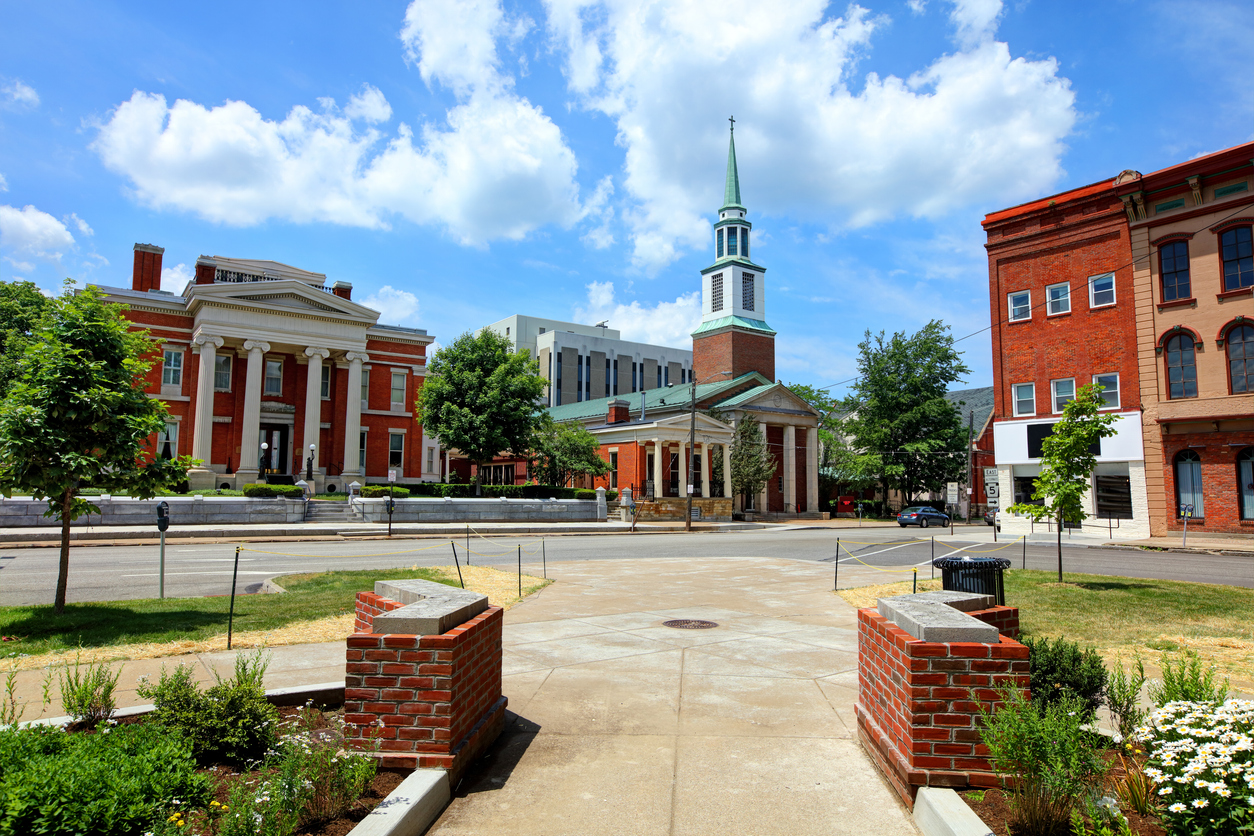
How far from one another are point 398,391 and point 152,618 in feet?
139

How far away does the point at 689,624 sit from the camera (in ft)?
33.4

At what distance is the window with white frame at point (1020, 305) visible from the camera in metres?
35.2

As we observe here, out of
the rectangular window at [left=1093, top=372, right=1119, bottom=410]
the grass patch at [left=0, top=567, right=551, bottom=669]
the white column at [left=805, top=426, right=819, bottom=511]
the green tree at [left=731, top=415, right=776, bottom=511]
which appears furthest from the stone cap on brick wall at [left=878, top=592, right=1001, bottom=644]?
the white column at [left=805, top=426, right=819, bottom=511]

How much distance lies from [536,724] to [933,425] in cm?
5869

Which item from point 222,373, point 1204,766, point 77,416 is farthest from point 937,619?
point 222,373

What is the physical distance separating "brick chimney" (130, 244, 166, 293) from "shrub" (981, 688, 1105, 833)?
2152 inches

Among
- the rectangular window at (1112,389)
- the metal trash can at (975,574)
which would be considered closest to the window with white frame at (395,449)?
the rectangular window at (1112,389)

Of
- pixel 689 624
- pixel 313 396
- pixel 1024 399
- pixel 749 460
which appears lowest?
pixel 689 624

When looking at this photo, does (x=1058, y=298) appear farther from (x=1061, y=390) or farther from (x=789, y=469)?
(x=789, y=469)

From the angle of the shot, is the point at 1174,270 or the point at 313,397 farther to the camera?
the point at 313,397

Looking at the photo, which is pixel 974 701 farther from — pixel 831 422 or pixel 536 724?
pixel 831 422

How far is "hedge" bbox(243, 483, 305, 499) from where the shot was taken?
1350 inches

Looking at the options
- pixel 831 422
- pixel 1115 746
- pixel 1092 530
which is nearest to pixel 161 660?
pixel 1115 746

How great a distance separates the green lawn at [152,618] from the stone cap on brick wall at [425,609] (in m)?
4.26
